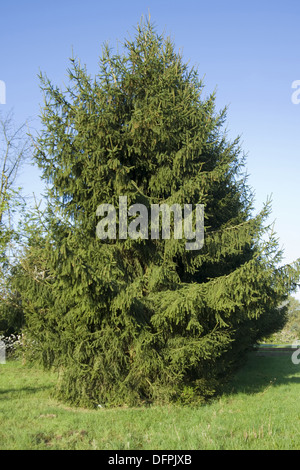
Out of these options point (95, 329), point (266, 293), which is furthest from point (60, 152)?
point (266, 293)

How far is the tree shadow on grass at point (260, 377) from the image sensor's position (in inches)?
478

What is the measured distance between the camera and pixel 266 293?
919cm

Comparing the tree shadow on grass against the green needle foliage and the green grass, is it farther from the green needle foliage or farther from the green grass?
the green needle foliage

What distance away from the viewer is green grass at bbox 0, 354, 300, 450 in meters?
6.05

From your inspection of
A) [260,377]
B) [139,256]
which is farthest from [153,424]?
[260,377]

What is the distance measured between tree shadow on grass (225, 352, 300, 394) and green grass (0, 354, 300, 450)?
2.75ft

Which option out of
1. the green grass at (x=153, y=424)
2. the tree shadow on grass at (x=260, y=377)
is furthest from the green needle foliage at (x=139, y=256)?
the tree shadow on grass at (x=260, y=377)

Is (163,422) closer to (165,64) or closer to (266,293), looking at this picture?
(266,293)

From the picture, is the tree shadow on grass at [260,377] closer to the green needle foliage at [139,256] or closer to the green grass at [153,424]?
the green grass at [153,424]

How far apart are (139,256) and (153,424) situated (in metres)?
4.19

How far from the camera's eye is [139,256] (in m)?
10.3

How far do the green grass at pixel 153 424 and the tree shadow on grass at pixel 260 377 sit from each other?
2.75 feet

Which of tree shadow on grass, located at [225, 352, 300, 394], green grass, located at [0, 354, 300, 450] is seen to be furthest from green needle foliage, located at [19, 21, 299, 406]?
tree shadow on grass, located at [225, 352, 300, 394]
